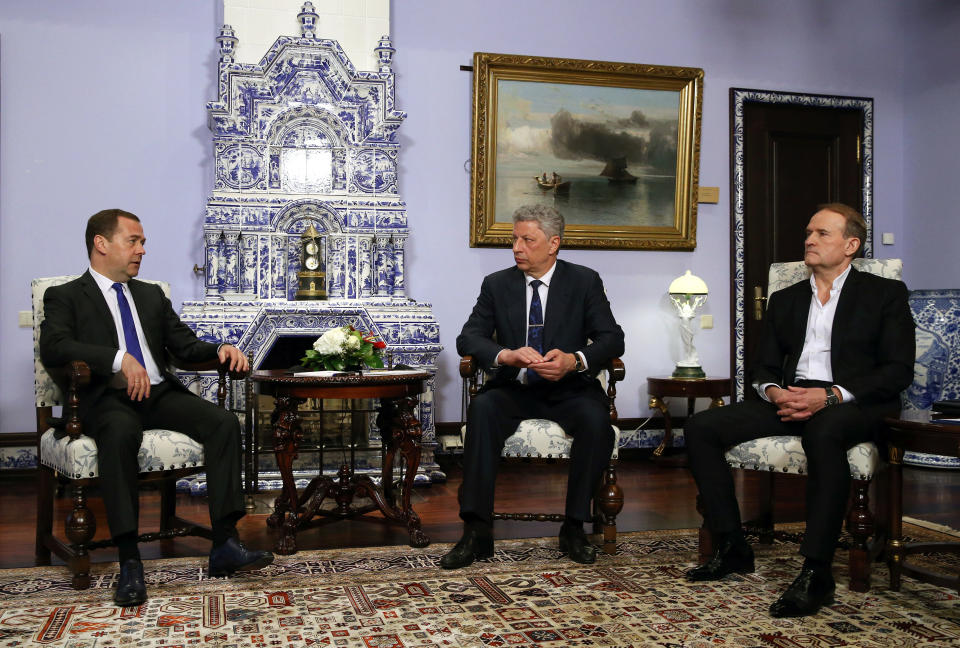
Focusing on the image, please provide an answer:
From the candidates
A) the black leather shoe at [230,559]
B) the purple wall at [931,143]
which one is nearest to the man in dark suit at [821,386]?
the black leather shoe at [230,559]

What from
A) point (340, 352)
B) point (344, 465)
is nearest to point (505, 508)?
point (344, 465)

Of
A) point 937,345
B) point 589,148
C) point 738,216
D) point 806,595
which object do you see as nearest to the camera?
point 806,595

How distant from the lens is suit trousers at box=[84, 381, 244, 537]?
291cm

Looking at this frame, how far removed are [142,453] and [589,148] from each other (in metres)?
3.88

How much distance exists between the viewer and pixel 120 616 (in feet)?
8.73

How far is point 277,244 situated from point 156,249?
0.74 metres

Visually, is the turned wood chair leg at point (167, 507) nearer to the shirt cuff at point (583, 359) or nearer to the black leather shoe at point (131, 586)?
the black leather shoe at point (131, 586)

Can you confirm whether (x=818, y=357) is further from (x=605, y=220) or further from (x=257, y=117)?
(x=257, y=117)

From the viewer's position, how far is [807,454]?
2916 mm

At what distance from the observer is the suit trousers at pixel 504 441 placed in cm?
330

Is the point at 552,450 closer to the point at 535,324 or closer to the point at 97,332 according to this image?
the point at 535,324

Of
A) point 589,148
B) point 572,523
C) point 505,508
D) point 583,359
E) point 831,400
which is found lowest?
point 505,508

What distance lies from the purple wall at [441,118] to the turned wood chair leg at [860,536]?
122 inches

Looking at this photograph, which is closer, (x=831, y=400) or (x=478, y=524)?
(x=831, y=400)
